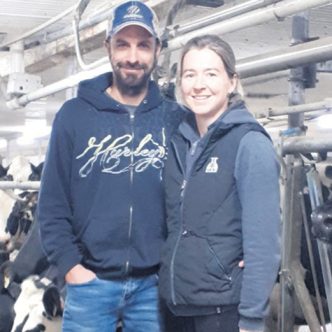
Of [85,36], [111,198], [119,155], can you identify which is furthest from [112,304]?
[85,36]

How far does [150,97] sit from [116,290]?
0.58m

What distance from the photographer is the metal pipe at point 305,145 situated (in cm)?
184

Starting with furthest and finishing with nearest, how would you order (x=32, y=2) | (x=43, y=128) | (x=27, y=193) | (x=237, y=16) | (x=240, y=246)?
(x=43, y=128) < (x=27, y=193) < (x=32, y=2) < (x=237, y=16) < (x=240, y=246)

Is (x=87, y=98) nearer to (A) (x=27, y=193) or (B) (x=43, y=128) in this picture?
(A) (x=27, y=193)

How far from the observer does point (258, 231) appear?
1681 millimetres

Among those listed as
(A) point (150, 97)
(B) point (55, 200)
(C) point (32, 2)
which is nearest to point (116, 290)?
(B) point (55, 200)

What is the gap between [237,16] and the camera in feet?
7.74

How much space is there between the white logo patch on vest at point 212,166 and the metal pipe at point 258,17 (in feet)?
1.67

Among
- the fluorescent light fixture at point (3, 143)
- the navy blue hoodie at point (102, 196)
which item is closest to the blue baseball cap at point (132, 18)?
the navy blue hoodie at point (102, 196)

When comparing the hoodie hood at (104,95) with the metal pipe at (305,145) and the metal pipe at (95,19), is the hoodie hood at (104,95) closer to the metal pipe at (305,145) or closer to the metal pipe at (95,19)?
the metal pipe at (305,145)

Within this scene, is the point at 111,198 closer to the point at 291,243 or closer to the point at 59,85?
the point at 291,243

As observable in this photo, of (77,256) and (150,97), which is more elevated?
(150,97)

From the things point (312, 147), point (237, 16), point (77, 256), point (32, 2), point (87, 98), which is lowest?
point (77, 256)

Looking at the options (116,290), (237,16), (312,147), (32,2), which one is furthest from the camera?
(32,2)
